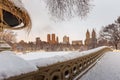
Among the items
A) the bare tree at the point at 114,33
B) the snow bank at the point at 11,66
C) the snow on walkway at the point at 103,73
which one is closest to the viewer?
the snow bank at the point at 11,66

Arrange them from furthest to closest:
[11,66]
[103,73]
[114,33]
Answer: [114,33], [103,73], [11,66]

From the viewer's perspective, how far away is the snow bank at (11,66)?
3.85 metres

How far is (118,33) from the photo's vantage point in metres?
84.6

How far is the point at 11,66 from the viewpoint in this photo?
411 centimetres

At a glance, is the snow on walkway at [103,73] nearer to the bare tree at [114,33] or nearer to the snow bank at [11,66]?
the snow bank at [11,66]

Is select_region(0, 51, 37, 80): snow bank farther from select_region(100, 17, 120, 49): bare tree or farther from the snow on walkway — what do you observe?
select_region(100, 17, 120, 49): bare tree

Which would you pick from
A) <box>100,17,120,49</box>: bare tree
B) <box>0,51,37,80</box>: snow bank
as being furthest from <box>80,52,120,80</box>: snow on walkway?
<box>100,17,120,49</box>: bare tree

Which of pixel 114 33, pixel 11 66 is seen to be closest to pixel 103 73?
pixel 11 66

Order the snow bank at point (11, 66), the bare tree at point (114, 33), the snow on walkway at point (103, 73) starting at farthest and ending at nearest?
1. the bare tree at point (114, 33)
2. the snow on walkway at point (103, 73)
3. the snow bank at point (11, 66)

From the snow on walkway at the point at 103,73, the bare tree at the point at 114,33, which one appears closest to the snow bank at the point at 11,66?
the snow on walkway at the point at 103,73

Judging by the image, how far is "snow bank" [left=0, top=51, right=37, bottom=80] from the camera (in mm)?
3850

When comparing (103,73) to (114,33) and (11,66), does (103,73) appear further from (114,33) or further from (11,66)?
(114,33)

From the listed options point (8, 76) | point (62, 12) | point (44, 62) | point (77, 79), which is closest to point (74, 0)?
point (62, 12)

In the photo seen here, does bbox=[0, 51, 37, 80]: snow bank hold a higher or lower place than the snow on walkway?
higher
